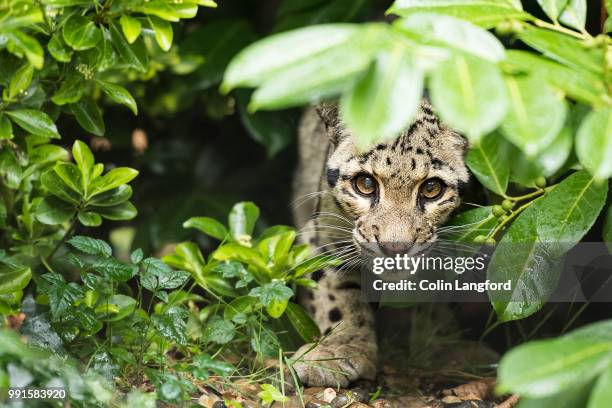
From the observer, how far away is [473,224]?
3568mm

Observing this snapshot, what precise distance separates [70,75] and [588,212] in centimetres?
222

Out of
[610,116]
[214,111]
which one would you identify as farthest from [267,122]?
[610,116]

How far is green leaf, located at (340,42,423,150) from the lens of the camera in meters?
Answer: 1.84

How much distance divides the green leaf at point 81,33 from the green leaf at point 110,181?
58cm

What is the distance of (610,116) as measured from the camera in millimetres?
2098

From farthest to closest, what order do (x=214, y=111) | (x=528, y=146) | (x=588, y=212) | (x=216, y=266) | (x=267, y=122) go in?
1. (x=214, y=111)
2. (x=267, y=122)
3. (x=216, y=266)
4. (x=588, y=212)
5. (x=528, y=146)

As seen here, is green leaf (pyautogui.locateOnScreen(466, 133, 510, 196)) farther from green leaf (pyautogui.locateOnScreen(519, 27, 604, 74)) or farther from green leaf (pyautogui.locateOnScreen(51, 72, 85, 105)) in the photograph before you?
green leaf (pyautogui.locateOnScreen(51, 72, 85, 105))

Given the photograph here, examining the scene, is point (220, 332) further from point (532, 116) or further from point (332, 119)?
point (532, 116)

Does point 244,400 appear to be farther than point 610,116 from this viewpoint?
Yes

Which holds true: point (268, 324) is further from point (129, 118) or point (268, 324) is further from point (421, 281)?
point (129, 118)

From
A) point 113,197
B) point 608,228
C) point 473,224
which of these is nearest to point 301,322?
point 473,224

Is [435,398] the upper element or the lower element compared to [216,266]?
lower

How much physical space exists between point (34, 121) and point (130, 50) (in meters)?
0.50

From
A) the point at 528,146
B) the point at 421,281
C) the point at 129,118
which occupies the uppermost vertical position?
the point at 528,146
